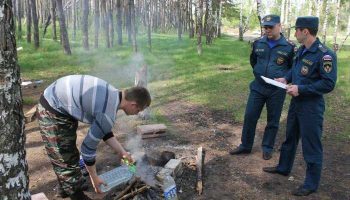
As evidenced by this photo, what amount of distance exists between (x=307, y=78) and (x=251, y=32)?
194 feet

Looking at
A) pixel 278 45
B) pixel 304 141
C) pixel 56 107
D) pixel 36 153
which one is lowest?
pixel 36 153

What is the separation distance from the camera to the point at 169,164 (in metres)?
4.88

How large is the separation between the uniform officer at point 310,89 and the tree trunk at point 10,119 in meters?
3.18

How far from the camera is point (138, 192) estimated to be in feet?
13.3

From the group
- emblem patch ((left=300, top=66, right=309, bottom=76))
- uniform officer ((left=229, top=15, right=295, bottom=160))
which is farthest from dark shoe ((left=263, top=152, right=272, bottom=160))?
emblem patch ((left=300, top=66, right=309, bottom=76))

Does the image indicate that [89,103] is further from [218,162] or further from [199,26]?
[199,26]

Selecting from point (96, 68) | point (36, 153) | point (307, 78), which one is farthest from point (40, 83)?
point (307, 78)

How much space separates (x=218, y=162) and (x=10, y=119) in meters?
3.80

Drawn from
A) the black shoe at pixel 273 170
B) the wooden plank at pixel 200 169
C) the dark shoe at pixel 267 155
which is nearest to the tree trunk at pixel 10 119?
the wooden plank at pixel 200 169

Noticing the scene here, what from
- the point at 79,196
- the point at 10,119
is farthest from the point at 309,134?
the point at 10,119

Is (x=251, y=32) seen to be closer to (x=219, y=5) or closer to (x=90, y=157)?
(x=219, y=5)

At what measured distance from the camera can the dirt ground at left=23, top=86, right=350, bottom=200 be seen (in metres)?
4.75

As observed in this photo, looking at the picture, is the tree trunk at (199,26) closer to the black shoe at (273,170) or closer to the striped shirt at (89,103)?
the black shoe at (273,170)

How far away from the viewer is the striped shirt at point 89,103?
3273 millimetres
